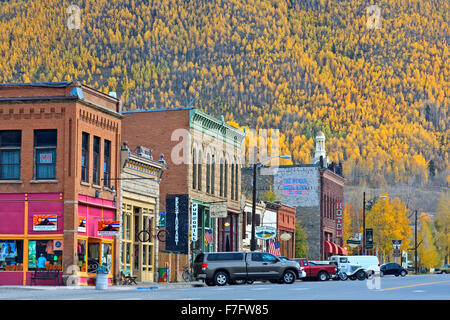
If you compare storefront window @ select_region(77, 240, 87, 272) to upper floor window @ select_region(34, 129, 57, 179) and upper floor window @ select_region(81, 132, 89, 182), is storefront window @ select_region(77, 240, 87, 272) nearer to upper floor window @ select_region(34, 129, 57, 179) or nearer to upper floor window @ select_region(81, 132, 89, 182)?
upper floor window @ select_region(81, 132, 89, 182)

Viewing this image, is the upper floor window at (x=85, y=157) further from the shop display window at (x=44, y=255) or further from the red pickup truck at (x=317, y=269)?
the red pickup truck at (x=317, y=269)

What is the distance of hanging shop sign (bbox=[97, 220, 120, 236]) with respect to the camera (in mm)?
51094

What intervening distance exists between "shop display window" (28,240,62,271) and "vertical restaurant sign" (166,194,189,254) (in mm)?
18340

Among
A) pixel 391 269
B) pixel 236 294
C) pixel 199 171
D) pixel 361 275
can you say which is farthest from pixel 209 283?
pixel 391 269

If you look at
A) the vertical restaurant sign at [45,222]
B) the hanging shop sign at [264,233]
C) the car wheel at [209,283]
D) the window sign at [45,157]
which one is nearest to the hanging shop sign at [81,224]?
the vertical restaurant sign at [45,222]

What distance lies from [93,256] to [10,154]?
7139 millimetres

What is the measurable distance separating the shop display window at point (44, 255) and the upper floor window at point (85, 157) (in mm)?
4116

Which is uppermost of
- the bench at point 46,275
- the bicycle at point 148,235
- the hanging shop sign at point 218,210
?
the hanging shop sign at point 218,210

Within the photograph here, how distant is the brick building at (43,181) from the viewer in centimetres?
4922

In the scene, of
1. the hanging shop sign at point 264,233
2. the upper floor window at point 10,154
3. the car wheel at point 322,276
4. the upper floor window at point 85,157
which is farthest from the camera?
the hanging shop sign at point 264,233

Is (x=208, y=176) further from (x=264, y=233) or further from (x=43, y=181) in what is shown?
(x=43, y=181)

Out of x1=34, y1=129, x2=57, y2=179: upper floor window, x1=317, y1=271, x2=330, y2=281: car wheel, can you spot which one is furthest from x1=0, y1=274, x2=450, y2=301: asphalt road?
x1=317, y1=271, x2=330, y2=281: car wheel

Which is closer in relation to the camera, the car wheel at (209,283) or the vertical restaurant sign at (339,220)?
the car wheel at (209,283)
